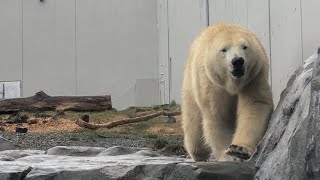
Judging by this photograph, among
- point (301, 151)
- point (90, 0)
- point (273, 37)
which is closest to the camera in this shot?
point (301, 151)

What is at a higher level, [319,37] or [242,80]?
[319,37]

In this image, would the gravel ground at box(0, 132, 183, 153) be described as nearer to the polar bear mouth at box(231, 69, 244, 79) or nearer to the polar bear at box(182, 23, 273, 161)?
the polar bear at box(182, 23, 273, 161)

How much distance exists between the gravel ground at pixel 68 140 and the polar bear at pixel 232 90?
338cm

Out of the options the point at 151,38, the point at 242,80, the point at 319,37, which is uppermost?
the point at 151,38

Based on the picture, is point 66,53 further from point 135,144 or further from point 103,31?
point 135,144

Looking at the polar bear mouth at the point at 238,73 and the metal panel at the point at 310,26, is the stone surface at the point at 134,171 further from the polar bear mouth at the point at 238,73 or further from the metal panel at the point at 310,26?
the metal panel at the point at 310,26

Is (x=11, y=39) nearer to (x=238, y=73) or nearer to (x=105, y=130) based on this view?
(x=105, y=130)

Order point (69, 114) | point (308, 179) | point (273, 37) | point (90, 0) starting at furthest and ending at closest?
1. point (90, 0)
2. point (69, 114)
3. point (273, 37)
4. point (308, 179)

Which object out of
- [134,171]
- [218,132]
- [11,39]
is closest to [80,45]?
[11,39]

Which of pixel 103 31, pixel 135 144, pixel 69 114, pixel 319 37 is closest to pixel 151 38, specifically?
pixel 103 31

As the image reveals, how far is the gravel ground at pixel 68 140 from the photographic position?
7.53 m

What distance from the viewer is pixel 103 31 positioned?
17.4 m

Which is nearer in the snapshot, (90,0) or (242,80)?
(242,80)

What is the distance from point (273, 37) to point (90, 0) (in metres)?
13.1
